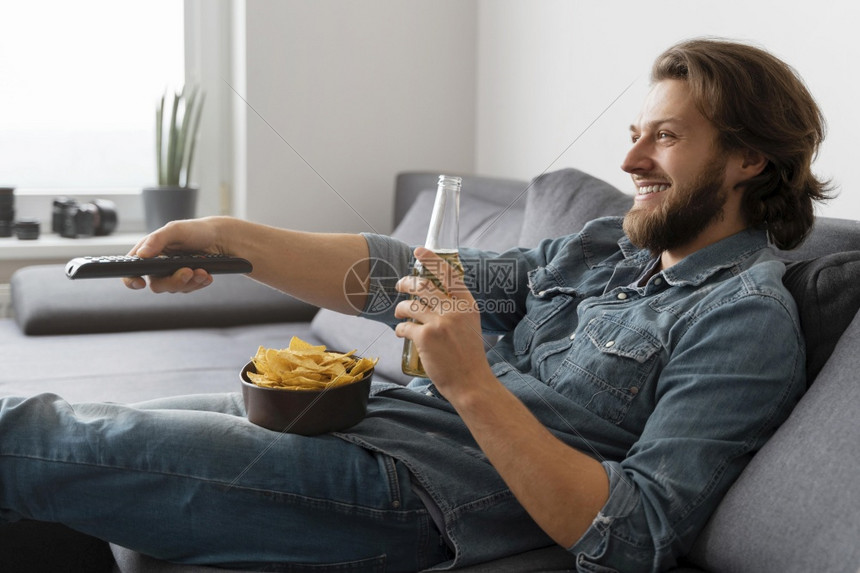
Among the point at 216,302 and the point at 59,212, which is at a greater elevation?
the point at 59,212

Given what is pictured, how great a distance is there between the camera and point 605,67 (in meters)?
2.30

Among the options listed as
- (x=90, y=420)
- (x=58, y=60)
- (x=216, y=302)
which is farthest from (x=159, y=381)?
(x=58, y=60)

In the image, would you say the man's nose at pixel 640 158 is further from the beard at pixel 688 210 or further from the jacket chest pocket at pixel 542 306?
the jacket chest pocket at pixel 542 306

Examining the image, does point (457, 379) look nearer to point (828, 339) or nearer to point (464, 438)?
point (464, 438)

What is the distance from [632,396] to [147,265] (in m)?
0.70

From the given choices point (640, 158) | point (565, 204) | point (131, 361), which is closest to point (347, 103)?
point (131, 361)

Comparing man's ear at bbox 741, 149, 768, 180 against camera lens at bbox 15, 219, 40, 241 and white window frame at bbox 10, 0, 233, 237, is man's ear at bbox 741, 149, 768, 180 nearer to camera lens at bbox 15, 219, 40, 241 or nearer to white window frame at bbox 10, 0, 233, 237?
white window frame at bbox 10, 0, 233, 237

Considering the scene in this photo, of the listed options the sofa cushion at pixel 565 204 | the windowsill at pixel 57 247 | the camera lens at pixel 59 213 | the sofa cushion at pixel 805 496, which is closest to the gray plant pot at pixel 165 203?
the windowsill at pixel 57 247

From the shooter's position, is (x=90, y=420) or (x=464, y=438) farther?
(x=464, y=438)

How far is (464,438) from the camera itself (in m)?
1.23

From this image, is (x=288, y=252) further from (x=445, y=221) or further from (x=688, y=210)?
(x=688, y=210)

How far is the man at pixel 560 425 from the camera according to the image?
40.8 inches

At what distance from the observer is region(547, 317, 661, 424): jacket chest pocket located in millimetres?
1169

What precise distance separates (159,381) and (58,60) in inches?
59.1
